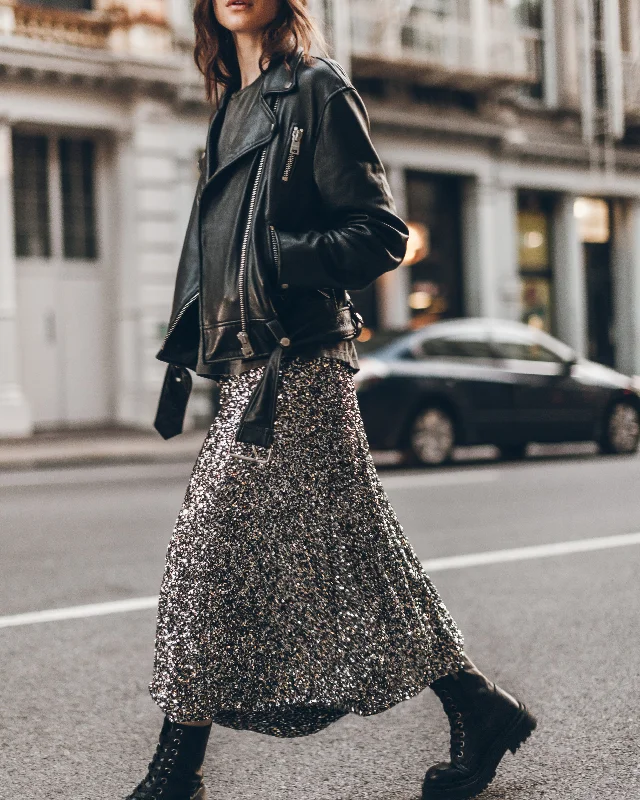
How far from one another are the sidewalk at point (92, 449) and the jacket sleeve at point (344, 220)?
9.12 metres

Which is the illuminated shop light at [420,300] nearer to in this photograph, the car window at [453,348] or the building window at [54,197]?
the building window at [54,197]

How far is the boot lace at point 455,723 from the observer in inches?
109

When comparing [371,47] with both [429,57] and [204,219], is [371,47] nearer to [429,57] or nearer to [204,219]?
[429,57]

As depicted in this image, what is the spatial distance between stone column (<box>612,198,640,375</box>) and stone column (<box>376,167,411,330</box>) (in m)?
6.34

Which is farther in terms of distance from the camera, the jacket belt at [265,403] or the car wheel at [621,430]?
the car wheel at [621,430]

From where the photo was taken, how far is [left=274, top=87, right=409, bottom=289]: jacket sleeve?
8.13 feet

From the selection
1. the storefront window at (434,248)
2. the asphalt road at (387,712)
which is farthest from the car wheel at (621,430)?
the storefront window at (434,248)

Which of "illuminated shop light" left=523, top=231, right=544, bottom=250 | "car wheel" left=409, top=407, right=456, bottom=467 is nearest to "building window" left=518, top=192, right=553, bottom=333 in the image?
"illuminated shop light" left=523, top=231, right=544, bottom=250

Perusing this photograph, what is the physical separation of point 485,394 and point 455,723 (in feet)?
32.0

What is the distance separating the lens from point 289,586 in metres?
2.52

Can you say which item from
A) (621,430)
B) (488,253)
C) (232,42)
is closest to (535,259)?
(488,253)

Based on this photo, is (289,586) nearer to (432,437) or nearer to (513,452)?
(432,437)

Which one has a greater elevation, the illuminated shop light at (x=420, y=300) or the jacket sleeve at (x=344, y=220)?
the illuminated shop light at (x=420, y=300)

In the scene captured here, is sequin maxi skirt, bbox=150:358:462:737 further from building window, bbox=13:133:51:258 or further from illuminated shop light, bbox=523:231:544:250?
illuminated shop light, bbox=523:231:544:250
